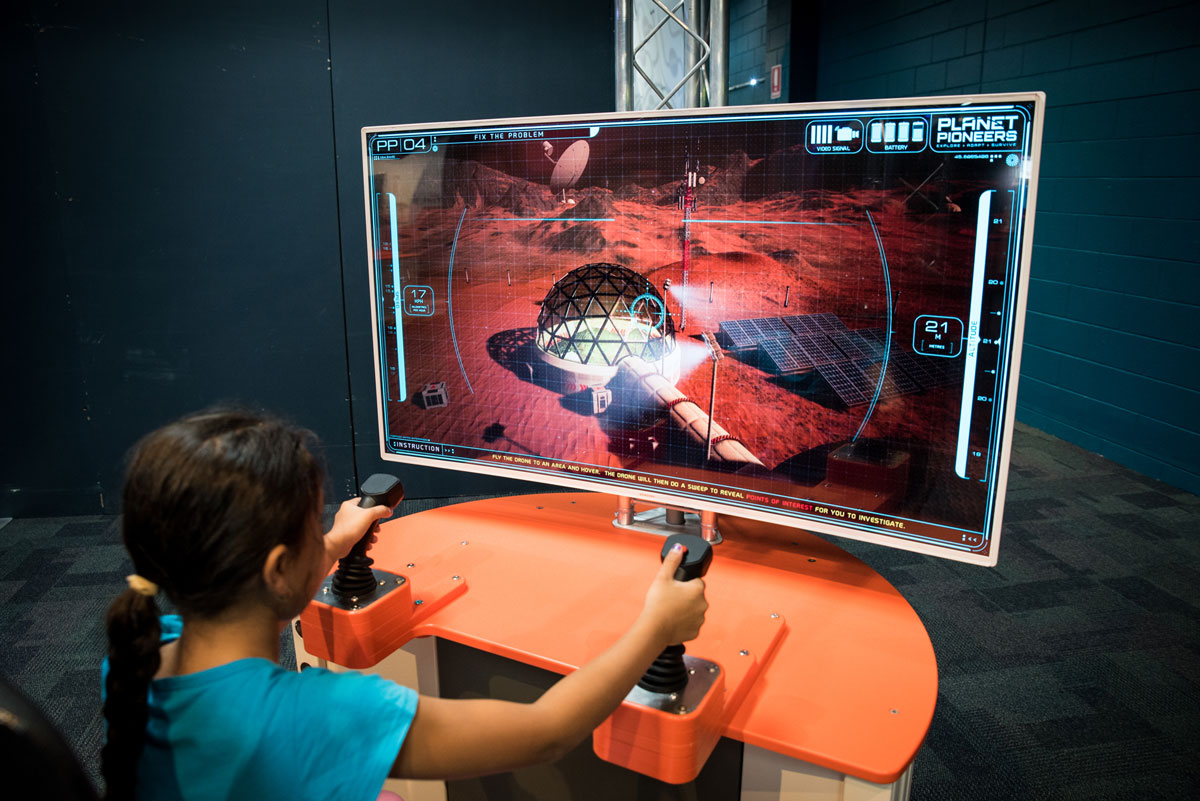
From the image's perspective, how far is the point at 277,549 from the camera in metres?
0.85

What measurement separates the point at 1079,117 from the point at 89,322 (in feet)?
14.3

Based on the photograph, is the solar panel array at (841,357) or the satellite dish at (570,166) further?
the satellite dish at (570,166)

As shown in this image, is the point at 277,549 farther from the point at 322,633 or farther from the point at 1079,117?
the point at 1079,117

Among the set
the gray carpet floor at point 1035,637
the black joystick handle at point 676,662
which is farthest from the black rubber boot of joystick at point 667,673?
the gray carpet floor at point 1035,637

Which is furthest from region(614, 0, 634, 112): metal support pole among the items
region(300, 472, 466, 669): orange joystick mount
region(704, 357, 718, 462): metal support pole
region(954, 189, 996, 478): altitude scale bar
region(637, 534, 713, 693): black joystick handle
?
region(637, 534, 713, 693): black joystick handle

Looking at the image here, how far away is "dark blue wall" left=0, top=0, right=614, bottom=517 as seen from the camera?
9.92 ft

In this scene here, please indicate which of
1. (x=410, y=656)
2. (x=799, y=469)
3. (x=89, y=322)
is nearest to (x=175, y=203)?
(x=89, y=322)

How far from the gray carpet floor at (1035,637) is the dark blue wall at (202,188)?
537 millimetres

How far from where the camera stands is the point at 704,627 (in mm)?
1242

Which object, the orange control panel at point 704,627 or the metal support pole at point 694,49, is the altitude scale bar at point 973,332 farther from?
the metal support pole at point 694,49

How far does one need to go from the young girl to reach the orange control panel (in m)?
0.23

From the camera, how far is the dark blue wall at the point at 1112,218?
11.3 ft

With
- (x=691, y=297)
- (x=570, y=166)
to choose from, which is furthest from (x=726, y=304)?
(x=570, y=166)

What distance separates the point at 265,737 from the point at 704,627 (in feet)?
2.09
